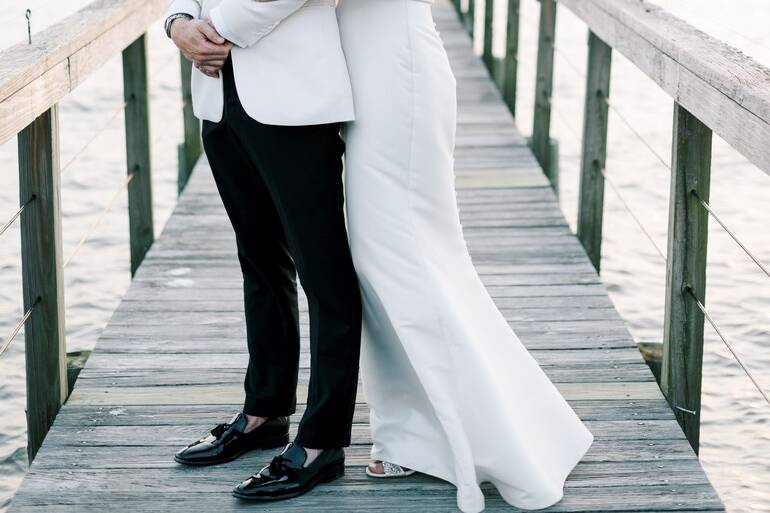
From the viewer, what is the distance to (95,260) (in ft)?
17.0


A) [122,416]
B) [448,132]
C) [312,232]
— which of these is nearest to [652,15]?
[448,132]

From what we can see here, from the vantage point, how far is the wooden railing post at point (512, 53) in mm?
5887

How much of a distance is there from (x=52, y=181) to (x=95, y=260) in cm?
256

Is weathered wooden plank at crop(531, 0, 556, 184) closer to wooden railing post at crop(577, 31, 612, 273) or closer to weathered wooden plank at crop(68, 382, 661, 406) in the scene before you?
wooden railing post at crop(577, 31, 612, 273)

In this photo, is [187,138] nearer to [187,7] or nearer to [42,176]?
[42,176]

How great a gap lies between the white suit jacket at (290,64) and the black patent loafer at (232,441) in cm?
68

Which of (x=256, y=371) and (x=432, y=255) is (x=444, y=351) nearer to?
(x=432, y=255)

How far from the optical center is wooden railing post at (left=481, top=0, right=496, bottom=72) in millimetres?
6762

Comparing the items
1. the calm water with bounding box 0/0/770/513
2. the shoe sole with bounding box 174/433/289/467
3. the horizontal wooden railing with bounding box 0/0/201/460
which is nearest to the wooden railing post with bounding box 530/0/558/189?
the calm water with bounding box 0/0/770/513

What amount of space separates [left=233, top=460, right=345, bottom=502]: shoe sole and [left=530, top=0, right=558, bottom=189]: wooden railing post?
2.50 m

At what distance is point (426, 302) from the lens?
223 cm

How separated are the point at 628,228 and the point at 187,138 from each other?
192 cm

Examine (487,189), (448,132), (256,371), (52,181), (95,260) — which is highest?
(448,132)

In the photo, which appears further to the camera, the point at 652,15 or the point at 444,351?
the point at 652,15
